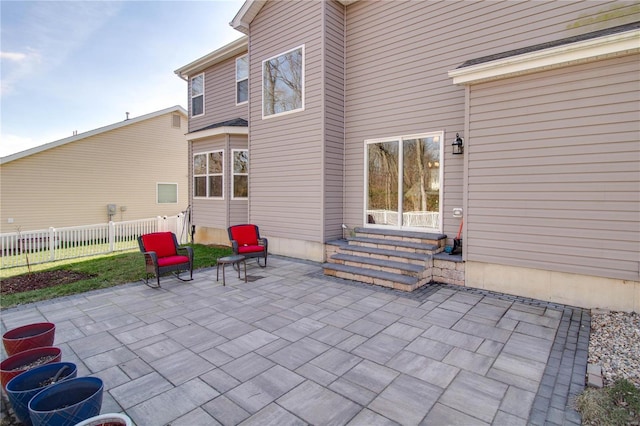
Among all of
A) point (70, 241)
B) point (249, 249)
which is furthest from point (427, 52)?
point (70, 241)

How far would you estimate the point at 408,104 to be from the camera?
705cm

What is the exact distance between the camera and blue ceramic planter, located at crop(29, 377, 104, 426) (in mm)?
1994

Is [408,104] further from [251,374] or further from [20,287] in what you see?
[20,287]

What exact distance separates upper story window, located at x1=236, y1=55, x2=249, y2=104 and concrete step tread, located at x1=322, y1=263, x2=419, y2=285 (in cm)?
715

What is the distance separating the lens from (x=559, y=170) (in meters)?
4.80

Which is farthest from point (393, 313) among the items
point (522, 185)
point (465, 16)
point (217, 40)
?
point (217, 40)

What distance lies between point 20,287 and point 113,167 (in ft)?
33.0

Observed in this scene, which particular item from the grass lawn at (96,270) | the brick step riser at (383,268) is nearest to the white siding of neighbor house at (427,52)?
the brick step riser at (383,268)

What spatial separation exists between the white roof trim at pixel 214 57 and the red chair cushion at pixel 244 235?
637 centimetres

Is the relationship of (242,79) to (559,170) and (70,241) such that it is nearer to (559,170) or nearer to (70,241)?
(70,241)

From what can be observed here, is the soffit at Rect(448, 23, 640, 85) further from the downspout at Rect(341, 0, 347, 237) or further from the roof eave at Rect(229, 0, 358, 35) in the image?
the roof eave at Rect(229, 0, 358, 35)

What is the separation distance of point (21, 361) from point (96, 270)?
5.37m

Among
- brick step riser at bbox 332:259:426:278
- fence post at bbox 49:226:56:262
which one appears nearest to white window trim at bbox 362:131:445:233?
brick step riser at bbox 332:259:426:278

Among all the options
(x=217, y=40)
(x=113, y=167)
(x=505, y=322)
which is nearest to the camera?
(x=505, y=322)
